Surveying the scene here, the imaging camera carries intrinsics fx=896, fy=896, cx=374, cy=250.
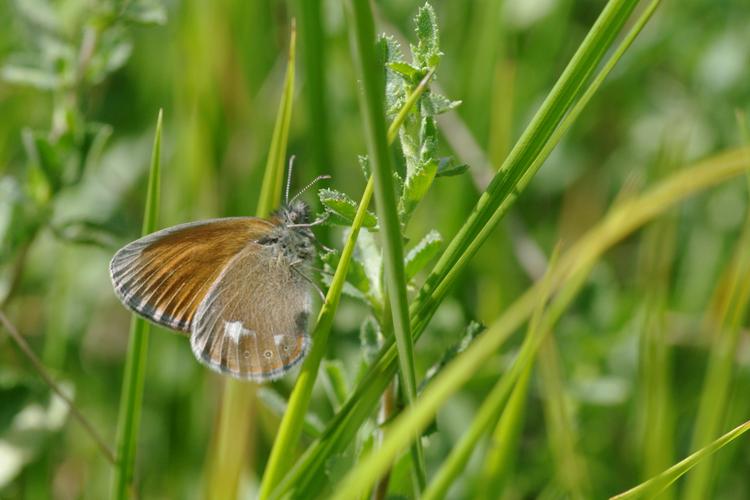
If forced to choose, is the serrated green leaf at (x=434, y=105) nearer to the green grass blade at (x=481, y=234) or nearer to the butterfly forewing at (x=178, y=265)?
the green grass blade at (x=481, y=234)

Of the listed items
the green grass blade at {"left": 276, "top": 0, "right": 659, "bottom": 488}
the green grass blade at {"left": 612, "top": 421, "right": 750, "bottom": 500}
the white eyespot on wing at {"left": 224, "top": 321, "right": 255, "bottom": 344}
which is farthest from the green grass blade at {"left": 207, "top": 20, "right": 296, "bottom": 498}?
the green grass blade at {"left": 612, "top": 421, "right": 750, "bottom": 500}

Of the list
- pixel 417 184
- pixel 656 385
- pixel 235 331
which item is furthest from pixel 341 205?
pixel 656 385

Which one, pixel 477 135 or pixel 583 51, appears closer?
pixel 583 51

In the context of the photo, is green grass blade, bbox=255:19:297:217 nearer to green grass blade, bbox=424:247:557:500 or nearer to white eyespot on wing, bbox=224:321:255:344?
white eyespot on wing, bbox=224:321:255:344

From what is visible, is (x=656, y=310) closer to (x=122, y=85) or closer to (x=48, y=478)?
(x=48, y=478)

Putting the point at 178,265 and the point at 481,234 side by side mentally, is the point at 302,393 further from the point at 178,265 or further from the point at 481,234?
the point at 178,265

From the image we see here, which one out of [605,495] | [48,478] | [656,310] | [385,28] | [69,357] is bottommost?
[605,495]

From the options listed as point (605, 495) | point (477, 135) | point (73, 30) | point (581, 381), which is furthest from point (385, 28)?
point (605, 495)
